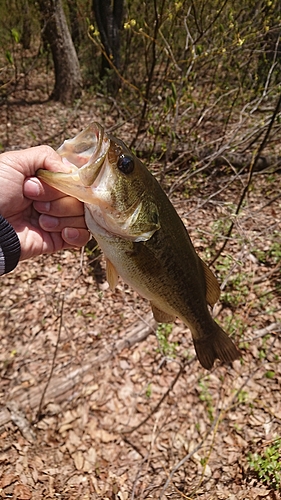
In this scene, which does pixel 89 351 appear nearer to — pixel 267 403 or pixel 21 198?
pixel 267 403

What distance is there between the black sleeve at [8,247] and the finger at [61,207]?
22 cm

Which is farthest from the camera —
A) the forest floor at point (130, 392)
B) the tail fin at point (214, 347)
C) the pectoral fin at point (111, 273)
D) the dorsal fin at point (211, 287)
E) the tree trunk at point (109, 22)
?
the tree trunk at point (109, 22)

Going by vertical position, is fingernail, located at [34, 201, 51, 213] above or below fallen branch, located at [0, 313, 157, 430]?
above

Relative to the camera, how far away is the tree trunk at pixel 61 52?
5.96 metres

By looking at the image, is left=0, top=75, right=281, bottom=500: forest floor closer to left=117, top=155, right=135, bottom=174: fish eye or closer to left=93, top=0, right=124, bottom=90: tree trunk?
left=117, top=155, right=135, bottom=174: fish eye

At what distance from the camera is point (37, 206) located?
205 cm

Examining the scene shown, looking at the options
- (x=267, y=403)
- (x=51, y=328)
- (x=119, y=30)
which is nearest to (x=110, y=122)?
(x=119, y=30)

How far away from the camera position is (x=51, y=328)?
3861mm

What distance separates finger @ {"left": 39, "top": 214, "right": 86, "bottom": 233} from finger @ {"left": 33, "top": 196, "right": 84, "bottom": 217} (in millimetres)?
59

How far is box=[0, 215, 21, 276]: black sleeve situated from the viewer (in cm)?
188

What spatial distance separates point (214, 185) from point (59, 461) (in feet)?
13.3

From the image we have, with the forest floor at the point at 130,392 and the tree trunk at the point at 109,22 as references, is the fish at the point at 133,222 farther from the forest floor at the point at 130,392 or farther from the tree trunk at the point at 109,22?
the tree trunk at the point at 109,22

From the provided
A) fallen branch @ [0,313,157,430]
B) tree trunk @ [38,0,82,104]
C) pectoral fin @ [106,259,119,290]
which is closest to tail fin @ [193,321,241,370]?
pectoral fin @ [106,259,119,290]

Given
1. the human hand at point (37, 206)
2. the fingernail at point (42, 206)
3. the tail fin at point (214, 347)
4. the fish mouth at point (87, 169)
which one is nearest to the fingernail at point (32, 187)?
the human hand at point (37, 206)
